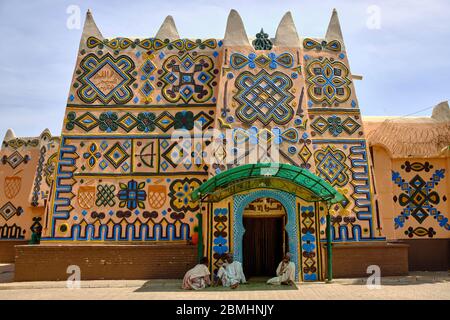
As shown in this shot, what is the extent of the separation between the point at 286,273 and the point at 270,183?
2.30 metres

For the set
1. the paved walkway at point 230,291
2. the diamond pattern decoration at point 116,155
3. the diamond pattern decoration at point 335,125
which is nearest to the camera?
the paved walkway at point 230,291

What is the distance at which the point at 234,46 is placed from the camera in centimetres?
1427

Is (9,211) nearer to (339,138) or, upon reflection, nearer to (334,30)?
(339,138)

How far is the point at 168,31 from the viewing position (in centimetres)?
1523

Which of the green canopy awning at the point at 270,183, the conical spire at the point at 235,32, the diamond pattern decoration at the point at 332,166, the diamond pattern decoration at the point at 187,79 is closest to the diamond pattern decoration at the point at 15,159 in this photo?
the diamond pattern decoration at the point at 187,79

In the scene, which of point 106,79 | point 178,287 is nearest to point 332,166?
point 178,287

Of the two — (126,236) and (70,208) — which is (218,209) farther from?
(70,208)

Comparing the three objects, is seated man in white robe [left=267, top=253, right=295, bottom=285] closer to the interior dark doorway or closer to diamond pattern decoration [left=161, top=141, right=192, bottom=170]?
the interior dark doorway

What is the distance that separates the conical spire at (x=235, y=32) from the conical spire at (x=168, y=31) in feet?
5.92

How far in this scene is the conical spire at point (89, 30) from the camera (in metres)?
15.0

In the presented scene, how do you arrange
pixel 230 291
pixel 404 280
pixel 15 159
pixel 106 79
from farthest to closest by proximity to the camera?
pixel 15 159
pixel 106 79
pixel 404 280
pixel 230 291

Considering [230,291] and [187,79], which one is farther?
[187,79]

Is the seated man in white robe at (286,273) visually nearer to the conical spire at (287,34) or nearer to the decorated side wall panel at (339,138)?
the decorated side wall panel at (339,138)

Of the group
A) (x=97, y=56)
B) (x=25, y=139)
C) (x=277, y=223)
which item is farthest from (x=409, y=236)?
(x=25, y=139)
